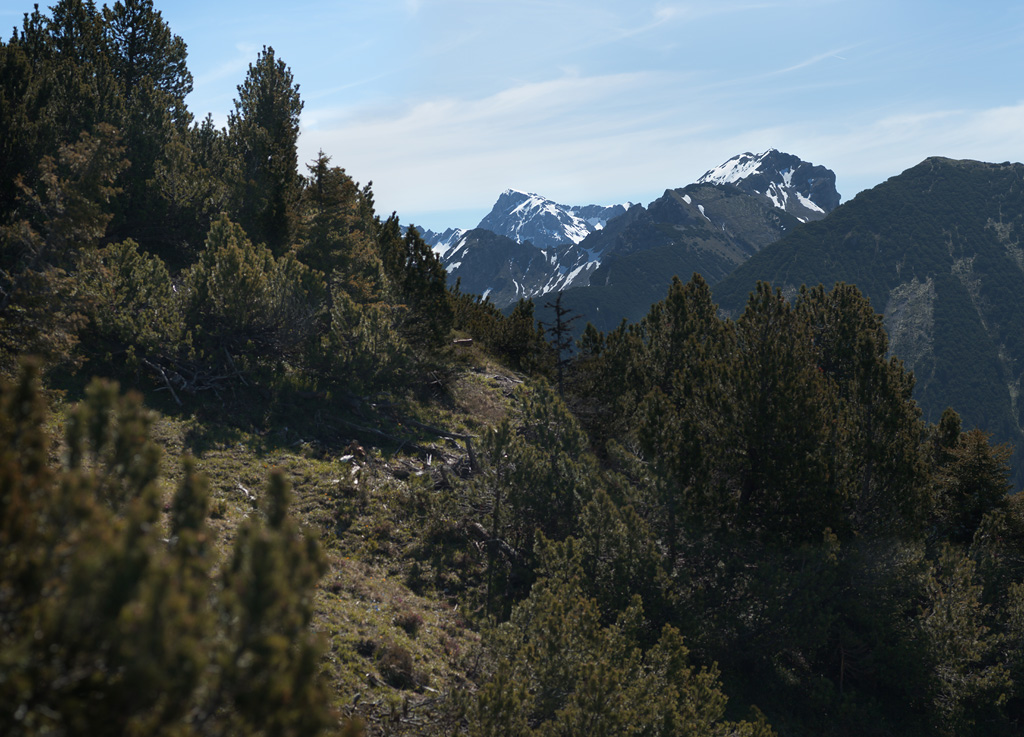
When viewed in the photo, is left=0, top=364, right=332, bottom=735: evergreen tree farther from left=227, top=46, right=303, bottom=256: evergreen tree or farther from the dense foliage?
left=227, top=46, right=303, bottom=256: evergreen tree

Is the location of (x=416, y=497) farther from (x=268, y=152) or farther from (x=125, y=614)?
(x=268, y=152)

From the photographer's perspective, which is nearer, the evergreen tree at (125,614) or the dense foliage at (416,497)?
the evergreen tree at (125,614)

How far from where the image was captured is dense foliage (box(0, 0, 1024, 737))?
→ 3.80m

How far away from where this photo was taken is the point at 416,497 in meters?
19.9

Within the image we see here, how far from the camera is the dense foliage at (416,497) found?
3805mm

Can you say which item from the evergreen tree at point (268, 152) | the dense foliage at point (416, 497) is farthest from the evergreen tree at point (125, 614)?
the evergreen tree at point (268, 152)

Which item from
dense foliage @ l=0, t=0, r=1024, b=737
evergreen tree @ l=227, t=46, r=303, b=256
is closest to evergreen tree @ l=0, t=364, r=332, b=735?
dense foliage @ l=0, t=0, r=1024, b=737

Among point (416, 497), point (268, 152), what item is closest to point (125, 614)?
point (416, 497)

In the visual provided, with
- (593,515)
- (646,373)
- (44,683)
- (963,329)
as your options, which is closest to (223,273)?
(593,515)

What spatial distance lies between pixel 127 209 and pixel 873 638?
1385 inches

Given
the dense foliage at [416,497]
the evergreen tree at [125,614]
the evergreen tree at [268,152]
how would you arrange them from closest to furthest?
the evergreen tree at [125,614] → the dense foliage at [416,497] → the evergreen tree at [268,152]

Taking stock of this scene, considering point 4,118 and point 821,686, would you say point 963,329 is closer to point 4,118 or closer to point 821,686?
point 821,686

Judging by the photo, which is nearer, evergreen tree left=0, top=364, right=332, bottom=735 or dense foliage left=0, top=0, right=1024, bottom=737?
evergreen tree left=0, top=364, right=332, bottom=735

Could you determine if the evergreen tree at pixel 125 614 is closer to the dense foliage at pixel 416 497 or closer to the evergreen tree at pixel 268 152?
the dense foliage at pixel 416 497
